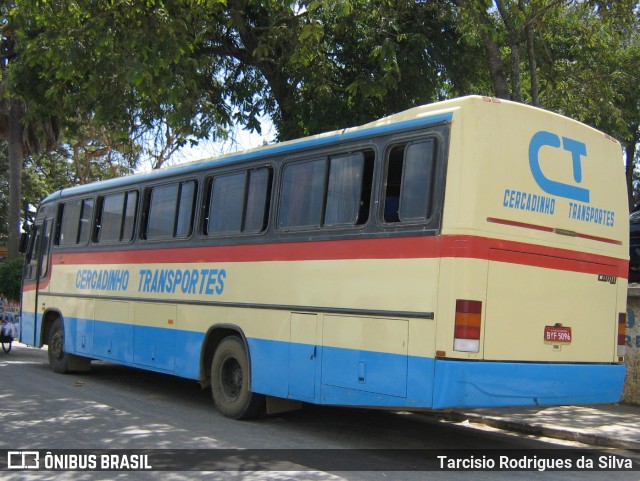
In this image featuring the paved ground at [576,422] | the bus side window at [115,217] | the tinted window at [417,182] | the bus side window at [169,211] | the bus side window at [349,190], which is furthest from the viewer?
the bus side window at [115,217]

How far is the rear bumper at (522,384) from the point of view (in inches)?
258

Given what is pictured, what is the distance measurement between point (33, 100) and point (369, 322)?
41.1 feet

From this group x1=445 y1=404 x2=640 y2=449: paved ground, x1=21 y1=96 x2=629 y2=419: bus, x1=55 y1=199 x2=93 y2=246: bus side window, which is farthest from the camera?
x1=55 y1=199 x2=93 y2=246: bus side window

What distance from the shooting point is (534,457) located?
786 cm

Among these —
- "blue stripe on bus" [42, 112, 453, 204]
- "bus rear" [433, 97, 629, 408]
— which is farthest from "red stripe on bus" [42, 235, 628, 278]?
"blue stripe on bus" [42, 112, 453, 204]

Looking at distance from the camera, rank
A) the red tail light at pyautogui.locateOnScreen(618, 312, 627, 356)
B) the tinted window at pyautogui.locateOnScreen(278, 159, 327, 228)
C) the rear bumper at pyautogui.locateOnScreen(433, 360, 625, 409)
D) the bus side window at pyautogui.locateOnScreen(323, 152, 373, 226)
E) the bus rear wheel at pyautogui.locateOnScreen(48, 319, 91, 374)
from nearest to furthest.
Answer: the rear bumper at pyautogui.locateOnScreen(433, 360, 625, 409), the bus side window at pyautogui.locateOnScreen(323, 152, 373, 226), the red tail light at pyautogui.locateOnScreen(618, 312, 627, 356), the tinted window at pyautogui.locateOnScreen(278, 159, 327, 228), the bus rear wheel at pyautogui.locateOnScreen(48, 319, 91, 374)

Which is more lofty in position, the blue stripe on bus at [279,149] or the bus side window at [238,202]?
the blue stripe on bus at [279,149]

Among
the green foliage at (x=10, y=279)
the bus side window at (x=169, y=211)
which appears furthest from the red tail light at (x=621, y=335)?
the green foliage at (x=10, y=279)

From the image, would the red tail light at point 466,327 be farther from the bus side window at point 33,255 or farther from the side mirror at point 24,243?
the side mirror at point 24,243

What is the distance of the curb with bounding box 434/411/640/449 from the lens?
28.0ft

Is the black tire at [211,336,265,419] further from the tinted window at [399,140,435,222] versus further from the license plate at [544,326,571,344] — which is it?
the license plate at [544,326,571,344]

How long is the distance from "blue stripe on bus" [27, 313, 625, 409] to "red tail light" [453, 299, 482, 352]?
0.15 metres

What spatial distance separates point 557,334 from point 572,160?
1.88 meters

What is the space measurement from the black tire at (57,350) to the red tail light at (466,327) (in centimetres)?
933
